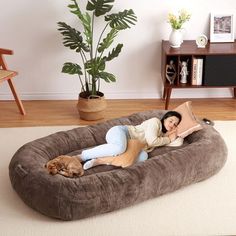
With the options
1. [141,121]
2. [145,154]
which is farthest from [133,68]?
[145,154]

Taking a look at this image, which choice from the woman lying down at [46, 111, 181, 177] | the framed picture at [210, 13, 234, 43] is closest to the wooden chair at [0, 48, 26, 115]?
the woman lying down at [46, 111, 181, 177]

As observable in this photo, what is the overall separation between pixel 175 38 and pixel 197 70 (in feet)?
1.07

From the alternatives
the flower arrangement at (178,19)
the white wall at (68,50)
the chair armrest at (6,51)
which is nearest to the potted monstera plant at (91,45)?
the white wall at (68,50)

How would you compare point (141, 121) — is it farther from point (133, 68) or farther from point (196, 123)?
point (133, 68)

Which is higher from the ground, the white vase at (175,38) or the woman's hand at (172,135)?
the white vase at (175,38)

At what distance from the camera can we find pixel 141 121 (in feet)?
10.9

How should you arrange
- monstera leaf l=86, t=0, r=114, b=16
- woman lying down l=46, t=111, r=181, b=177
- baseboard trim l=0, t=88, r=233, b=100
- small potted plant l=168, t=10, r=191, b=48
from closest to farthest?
woman lying down l=46, t=111, r=181, b=177
monstera leaf l=86, t=0, r=114, b=16
small potted plant l=168, t=10, r=191, b=48
baseboard trim l=0, t=88, r=233, b=100

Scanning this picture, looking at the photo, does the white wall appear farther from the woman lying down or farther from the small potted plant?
the woman lying down

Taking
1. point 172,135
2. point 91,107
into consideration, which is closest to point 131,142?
point 172,135

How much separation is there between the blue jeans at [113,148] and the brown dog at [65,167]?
132 millimetres

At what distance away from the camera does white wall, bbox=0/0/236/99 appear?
411 centimetres

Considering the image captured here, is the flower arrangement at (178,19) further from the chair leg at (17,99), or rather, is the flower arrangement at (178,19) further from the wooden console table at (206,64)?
the chair leg at (17,99)

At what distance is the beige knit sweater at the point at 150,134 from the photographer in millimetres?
3047

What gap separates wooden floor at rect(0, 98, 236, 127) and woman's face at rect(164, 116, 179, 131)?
3.09ft
